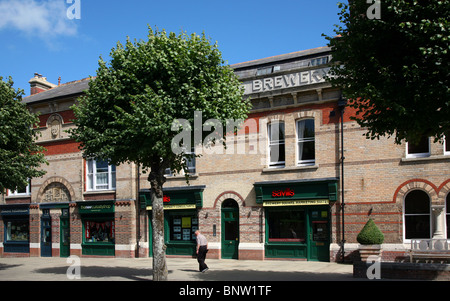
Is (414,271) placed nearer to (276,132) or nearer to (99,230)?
(276,132)

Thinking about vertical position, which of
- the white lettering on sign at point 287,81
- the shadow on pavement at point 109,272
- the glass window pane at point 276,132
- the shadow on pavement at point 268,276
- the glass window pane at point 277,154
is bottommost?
the shadow on pavement at point 109,272

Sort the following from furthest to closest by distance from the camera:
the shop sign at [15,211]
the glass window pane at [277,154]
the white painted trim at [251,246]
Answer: the shop sign at [15,211] → the glass window pane at [277,154] → the white painted trim at [251,246]

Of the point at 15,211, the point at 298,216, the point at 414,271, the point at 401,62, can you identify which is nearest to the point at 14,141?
the point at 15,211

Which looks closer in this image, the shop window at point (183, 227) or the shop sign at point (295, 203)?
the shop sign at point (295, 203)

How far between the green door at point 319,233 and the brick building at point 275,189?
0.13 ft

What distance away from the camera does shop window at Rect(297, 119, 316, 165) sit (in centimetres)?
2020

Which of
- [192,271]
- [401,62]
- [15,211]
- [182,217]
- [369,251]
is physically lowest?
[192,271]

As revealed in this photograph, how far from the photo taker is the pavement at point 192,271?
49.9 feet

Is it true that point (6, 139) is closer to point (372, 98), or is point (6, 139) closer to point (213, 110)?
point (213, 110)

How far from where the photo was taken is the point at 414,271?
12852 millimetres

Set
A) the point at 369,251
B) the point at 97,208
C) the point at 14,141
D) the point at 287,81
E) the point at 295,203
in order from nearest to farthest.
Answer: the point at 369,251 < the point at 14,141 < the point at 295,203 < the point at 287,81 < the point at 97,208

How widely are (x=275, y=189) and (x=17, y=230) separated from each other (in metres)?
16.3

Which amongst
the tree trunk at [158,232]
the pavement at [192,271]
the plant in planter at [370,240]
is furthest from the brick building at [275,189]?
the tree trunk at [158,232]

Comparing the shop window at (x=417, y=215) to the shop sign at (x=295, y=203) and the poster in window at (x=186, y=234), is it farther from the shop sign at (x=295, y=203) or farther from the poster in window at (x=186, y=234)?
the poster in window at (x=186, y=234)
